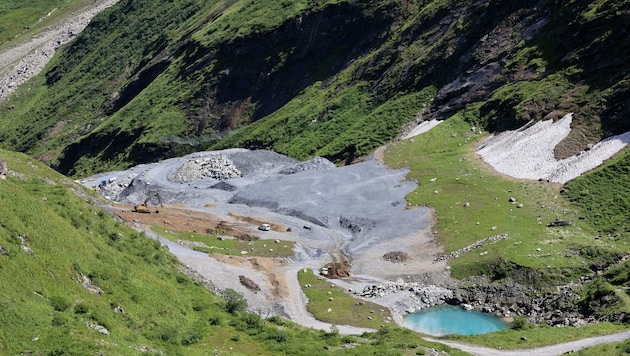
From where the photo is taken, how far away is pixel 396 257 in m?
87.8

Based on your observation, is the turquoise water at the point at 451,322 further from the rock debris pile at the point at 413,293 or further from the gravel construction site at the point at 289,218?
the gravel construction site at the point at 289,218

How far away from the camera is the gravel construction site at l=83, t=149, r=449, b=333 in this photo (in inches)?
3017

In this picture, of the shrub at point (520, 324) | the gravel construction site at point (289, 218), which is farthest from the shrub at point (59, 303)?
the shrub at point (520, 324)

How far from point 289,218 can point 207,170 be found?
34.4 m

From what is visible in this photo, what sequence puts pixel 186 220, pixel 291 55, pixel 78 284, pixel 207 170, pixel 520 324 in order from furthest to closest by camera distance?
pixel 291 55, pixel 207 170, pixel 186 220, pixel 520 324, pixel 78 284

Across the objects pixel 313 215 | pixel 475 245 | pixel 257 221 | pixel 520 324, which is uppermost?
pixel 257 221

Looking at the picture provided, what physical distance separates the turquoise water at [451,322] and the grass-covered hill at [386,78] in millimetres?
36886

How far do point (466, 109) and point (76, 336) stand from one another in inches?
4122

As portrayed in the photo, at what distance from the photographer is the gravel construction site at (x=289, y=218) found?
7662 centimetres

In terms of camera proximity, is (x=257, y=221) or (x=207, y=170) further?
(x=207, y=170)

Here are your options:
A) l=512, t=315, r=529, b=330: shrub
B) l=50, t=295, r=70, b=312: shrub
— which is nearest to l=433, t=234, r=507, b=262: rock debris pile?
l=512, t=315, r=529, b=330: shrub

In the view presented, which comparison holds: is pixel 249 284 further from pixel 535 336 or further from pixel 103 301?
pixel 103 301

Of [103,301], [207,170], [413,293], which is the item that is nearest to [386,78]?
[207,170]

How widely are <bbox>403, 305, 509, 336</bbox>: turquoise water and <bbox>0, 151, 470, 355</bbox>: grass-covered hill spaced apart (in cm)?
1489
